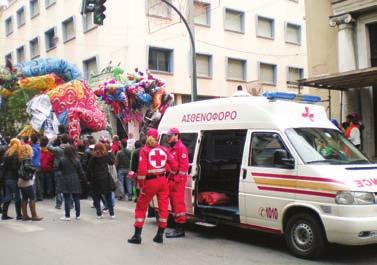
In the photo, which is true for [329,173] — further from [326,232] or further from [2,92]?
[2,92]

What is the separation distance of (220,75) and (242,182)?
23.7 metres

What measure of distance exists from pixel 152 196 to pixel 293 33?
99.5ft

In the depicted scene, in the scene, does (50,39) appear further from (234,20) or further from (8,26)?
(234,20)

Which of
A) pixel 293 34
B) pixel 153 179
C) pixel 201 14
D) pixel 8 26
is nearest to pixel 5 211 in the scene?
pixel 153 179

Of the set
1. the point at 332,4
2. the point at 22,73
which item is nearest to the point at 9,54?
the point at 22,73

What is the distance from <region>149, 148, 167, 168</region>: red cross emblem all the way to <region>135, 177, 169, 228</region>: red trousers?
9.1 inches

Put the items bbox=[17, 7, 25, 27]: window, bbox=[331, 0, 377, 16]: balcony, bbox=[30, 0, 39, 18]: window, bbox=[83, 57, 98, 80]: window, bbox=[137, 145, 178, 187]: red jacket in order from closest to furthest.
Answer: bbox=[137, 145, 178, 187]: red jacket < bbox=[331, 0, 377, 16]: balcony < bbox=[83, 57, 98, 80]: window < bbox=[30, 0, 39, 18]: window < bbox=[17, 7, 25, 27]: window

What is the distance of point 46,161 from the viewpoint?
15.1 meters

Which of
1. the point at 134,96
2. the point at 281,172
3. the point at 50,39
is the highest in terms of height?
the point at 50,39

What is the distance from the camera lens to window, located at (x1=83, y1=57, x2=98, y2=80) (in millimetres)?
30744

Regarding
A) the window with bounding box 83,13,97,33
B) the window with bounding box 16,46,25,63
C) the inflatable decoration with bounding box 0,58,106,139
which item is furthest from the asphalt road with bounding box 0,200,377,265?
the window with bounding box 16,46,25,63

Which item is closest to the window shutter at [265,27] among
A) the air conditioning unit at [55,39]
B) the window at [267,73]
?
the window at [267,73]

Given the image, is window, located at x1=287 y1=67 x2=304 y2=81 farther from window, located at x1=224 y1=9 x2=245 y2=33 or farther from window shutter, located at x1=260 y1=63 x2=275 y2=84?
window, located at x1=224 y1=9 x2=245 y2=33

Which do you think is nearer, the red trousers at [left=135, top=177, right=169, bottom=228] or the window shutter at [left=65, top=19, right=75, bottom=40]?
the red trousers at [left=135, top=177, right=169, bottom=228]
